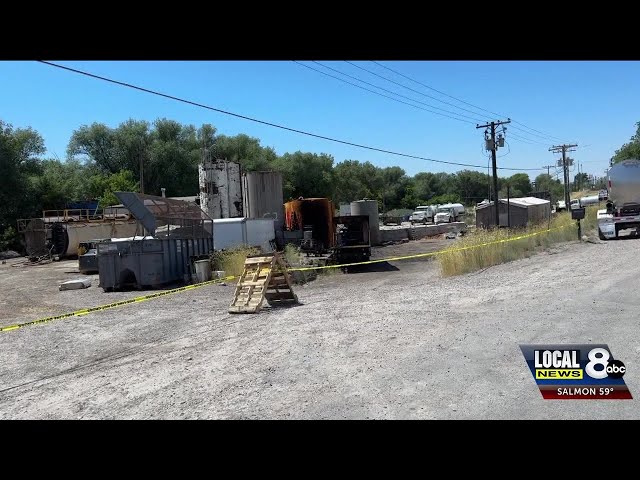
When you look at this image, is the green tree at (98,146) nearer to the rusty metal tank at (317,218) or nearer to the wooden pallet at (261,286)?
the rusty metal tank at (317,218)

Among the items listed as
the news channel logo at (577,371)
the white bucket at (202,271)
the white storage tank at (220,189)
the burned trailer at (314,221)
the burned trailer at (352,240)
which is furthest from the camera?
the white storage tank at (220,189)

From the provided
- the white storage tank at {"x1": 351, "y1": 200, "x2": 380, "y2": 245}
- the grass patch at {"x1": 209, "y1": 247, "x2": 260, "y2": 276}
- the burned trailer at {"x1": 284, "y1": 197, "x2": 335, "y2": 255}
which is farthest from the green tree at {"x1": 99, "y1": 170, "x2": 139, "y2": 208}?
the grass patch at {"x1": 209, "y1": 247, "x2": 260, "y2": 276}

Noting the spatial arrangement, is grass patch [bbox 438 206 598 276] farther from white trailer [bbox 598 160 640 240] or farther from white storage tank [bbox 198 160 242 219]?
white storage tank [bbox 198 160 242 219]

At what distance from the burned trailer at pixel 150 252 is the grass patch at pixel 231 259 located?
607 mm

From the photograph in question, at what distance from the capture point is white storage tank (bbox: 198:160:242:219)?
107 feet

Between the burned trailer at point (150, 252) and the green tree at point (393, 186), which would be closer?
the burned trailer at point (150, 252)

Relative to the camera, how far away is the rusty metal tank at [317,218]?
27.3m

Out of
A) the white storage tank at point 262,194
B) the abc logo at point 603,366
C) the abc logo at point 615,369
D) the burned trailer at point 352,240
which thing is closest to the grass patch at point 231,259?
the burned trailer at point 352,240

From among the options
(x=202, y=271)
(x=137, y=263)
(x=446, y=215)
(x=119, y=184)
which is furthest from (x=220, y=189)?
(x=446, y=215)

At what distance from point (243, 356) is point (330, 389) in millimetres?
2325

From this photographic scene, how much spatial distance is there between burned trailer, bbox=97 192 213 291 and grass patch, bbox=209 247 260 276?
0.61 m

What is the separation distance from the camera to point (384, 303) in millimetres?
12805
